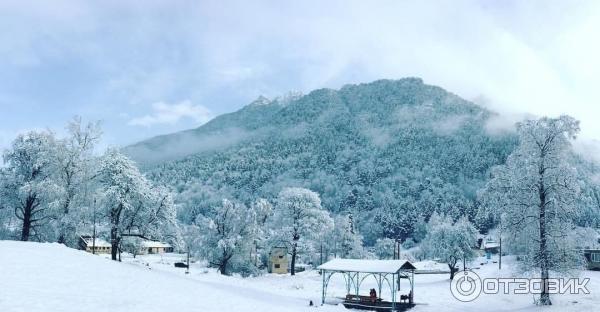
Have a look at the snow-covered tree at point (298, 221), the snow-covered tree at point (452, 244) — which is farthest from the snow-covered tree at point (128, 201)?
the snow-covered tree at point (452, 244)

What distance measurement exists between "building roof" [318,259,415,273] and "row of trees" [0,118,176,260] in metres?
18.5

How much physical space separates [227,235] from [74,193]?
2594 centimetres

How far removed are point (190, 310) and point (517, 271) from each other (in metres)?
28.4

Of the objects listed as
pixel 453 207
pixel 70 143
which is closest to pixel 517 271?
pixel 70 143

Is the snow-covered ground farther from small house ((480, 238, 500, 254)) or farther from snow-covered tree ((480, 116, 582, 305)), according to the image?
small house ((480, 238, 500, 254))

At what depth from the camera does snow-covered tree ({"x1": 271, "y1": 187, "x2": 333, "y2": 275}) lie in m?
69.2

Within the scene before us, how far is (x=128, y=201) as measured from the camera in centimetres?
4631

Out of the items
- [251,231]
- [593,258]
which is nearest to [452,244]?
[593,258]

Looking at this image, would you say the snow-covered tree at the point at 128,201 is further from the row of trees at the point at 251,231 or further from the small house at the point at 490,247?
the small house at the point at 490,247

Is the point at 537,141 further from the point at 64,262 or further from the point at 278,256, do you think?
the point at 278,256

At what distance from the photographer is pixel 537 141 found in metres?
39.3

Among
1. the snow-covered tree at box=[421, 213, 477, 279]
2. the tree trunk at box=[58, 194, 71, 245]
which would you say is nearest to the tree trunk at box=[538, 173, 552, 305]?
the snow-covered tree at box=[421, 213, 477, 279]

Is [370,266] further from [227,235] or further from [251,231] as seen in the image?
[227,235]

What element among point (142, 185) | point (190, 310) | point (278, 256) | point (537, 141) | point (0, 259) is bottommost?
point (278, 256)
